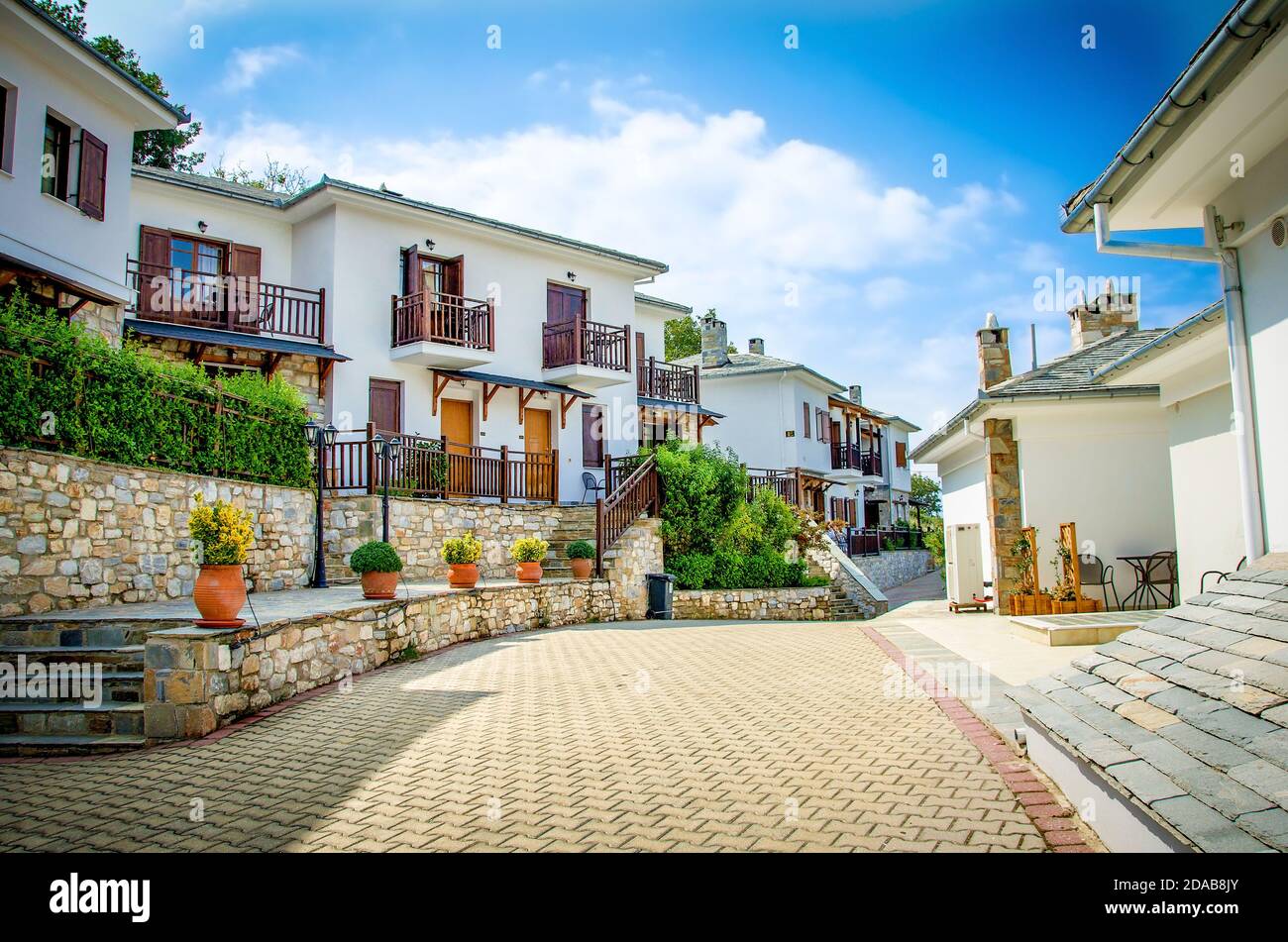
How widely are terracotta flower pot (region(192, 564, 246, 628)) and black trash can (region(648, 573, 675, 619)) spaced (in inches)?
380

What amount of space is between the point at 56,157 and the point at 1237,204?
49.2 feet

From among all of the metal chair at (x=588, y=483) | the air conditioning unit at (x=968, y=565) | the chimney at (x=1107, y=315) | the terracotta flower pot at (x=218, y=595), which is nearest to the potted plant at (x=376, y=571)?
the terracotta flower pot at (x=218, y=595)

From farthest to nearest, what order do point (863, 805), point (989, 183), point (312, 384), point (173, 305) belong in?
point (312, 384)
point (173, 305)
point (989, 183)
point (863, 805)

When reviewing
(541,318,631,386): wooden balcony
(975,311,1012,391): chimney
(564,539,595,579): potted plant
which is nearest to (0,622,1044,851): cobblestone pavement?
(564,539,595,579): potted plant

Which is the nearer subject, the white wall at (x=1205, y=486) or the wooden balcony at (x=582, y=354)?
the white wall at (x=1205, y=486)

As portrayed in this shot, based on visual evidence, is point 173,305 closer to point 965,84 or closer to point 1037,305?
point 965,84

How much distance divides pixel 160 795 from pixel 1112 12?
29.8 feet

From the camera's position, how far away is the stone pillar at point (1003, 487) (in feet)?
40.9

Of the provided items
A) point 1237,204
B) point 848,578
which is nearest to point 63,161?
point 1237,204

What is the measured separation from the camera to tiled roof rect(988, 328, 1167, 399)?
11252 millimetres

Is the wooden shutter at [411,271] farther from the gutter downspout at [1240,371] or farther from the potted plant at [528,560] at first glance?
the gutter downspout at [1240,371]

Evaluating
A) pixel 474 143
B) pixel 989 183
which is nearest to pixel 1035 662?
pixel 989 183

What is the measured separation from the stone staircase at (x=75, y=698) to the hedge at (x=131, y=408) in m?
1.97
